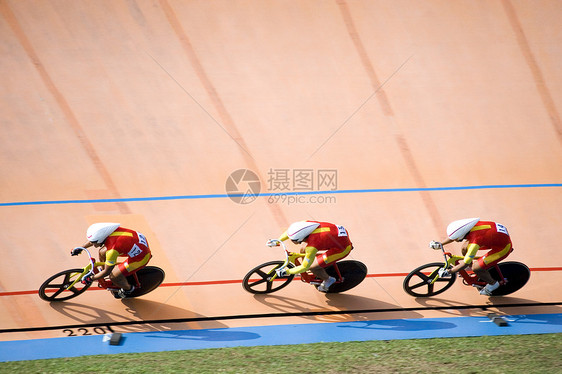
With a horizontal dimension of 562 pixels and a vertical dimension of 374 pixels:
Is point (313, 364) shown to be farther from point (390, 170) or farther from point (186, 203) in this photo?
point (390, 170)

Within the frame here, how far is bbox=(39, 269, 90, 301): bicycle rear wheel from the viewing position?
6867 mm

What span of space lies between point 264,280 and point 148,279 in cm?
132

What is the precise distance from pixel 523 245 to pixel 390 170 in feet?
6.85

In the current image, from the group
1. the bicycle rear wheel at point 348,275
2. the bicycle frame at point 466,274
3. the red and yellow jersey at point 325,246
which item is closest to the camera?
the red and yellow jersey at point 325,246

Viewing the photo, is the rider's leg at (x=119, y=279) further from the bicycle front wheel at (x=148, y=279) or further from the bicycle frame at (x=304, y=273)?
the bicycle frame at (x=304, y=273)

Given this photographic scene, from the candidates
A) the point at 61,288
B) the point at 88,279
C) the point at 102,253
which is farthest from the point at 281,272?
the point at 61,288

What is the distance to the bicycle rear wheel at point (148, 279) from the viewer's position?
7.00 metres

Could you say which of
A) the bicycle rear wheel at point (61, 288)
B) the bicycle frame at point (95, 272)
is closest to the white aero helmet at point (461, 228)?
the bicycle frame at point (95, 272)

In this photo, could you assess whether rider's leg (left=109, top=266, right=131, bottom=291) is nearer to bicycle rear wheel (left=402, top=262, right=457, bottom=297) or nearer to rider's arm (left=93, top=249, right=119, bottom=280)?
rider's arm (left=93, top=249, right=119, bottom=280)

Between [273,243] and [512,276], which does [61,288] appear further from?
[512,276]

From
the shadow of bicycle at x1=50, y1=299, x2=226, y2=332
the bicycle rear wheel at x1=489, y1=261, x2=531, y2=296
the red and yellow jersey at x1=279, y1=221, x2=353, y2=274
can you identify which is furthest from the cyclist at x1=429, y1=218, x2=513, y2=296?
the shadow of bicycle at x1=50, y1=299, x2=226, y2=332

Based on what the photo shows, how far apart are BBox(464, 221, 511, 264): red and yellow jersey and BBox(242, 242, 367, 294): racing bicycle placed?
1.22m

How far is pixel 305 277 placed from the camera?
707 centimetres

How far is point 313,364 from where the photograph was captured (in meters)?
5.80
